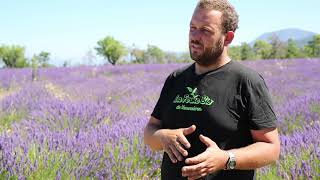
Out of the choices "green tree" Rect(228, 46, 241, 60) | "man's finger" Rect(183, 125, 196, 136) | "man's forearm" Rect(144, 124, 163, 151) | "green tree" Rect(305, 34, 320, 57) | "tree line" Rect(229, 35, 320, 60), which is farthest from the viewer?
"green tree" Rect(305, 34, 320, 57)

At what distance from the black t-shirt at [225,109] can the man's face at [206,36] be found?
9 centimetres

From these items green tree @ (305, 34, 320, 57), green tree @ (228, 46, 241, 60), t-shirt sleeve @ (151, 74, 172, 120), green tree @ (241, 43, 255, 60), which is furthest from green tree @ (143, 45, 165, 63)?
t-shirt sleeve @ (151, 74, 172, 120)

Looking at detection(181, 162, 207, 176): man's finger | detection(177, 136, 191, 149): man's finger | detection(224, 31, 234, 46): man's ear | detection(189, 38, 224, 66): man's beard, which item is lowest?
detection(181, 162, 207, 176): man's finger

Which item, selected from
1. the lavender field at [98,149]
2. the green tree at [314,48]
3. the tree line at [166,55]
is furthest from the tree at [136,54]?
the lavender field at [98,149]

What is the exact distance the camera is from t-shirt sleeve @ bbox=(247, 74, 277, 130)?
174 centimetres

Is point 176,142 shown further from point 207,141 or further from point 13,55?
point 13,55

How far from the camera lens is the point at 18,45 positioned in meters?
41.3

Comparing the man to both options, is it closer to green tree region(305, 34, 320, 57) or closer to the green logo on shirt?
the green logo on shirt

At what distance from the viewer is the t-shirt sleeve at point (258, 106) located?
174 cm

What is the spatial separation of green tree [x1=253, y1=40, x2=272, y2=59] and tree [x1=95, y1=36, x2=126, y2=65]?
14483 mm

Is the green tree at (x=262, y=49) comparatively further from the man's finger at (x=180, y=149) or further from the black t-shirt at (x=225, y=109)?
the man's finger at (x=180, y=149)

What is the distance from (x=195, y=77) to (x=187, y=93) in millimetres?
79

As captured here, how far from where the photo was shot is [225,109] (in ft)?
5.86

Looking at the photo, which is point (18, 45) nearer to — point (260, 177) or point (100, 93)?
point (100, 93)
